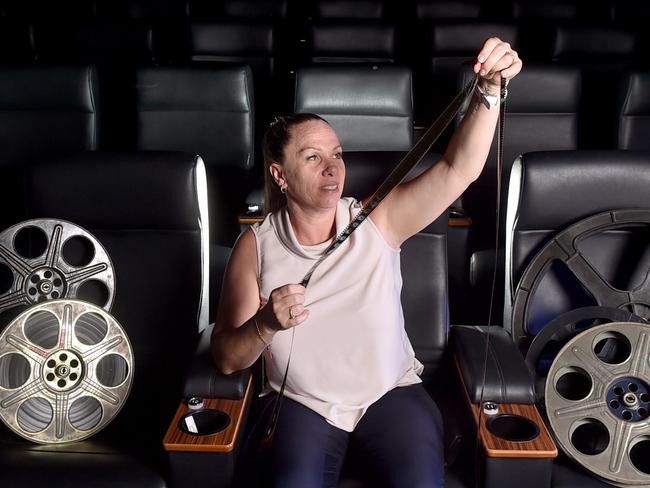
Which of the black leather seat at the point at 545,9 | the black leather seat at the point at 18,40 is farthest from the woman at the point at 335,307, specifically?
the black leather seat at the point at 545,9

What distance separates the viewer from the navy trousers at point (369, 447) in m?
1.35

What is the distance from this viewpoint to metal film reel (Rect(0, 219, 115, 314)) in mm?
1794

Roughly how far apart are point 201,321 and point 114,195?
39cm

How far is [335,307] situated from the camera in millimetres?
1522

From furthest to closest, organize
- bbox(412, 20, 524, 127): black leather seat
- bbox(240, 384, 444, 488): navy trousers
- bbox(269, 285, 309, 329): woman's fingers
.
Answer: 1. bbox(412, 20, 524, 127): black leather seat
2. bbox(240, 384, 444, 488): navy trousers
3. bbox(269, 285, 309, 329): woman's fingers

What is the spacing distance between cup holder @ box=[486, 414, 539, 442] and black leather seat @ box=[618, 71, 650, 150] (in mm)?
1703

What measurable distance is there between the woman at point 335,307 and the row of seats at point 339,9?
3330mm

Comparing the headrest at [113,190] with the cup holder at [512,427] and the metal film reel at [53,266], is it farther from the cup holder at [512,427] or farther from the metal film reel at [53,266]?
the cup holder at [512,427]

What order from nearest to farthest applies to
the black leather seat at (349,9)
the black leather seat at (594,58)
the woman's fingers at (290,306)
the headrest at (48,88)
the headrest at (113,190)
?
the woman's fingers at (290,306) < the headrest at (113,190) < the headrest at (48,88) < the black leather seat at (594,58) < the black leather seat at (349,9)

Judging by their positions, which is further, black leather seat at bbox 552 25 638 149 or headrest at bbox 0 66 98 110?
black leather seat at bbox 552 25 638 149

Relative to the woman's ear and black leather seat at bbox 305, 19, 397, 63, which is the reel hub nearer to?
the woman's ear

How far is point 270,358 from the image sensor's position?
5.11ft

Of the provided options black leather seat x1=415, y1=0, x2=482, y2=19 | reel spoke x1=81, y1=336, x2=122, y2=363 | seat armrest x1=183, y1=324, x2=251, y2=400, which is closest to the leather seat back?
seat armrest x1=183, y1=324, x2=251, y2=400

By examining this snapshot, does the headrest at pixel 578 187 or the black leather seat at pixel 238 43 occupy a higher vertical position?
the black leather seat at pixel 238 43
